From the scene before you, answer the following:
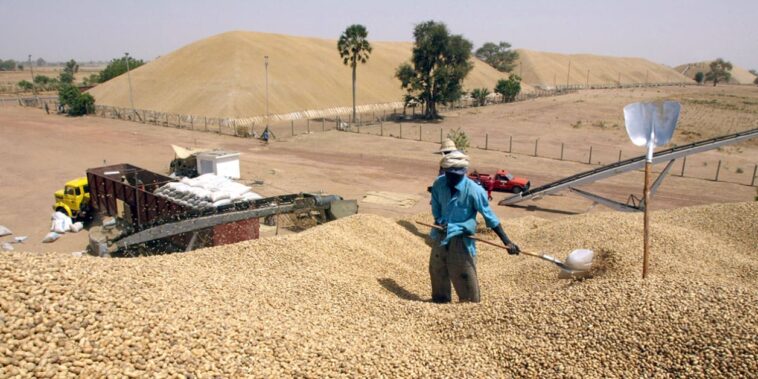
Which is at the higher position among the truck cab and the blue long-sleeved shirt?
the blue long-sleeved shirt

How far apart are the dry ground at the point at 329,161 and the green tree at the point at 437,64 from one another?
15.5ft

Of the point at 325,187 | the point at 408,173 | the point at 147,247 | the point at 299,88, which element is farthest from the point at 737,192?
the point at 299,88

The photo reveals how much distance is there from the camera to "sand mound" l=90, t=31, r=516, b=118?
196 ft

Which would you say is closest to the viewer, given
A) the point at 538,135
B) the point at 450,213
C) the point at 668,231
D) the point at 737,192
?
the point at 450,213

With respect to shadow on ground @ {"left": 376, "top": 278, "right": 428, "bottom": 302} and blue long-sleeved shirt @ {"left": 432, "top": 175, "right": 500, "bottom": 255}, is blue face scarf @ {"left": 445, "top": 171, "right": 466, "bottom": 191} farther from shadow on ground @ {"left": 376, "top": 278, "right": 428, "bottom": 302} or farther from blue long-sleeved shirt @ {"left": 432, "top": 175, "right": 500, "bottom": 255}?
shadow on ground @ {"left": 376, "top": 278, "right": 428, "bottom": 302}

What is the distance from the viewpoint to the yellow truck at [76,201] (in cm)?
1853

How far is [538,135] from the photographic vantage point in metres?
48.2

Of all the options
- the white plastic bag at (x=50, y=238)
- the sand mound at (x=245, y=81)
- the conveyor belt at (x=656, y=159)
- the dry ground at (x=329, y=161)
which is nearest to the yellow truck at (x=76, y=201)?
the dry ground at (x=329, y=161)

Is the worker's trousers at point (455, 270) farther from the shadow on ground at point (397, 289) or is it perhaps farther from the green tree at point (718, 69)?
the green tree at point (718, 69)

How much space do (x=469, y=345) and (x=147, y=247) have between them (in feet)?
34.1

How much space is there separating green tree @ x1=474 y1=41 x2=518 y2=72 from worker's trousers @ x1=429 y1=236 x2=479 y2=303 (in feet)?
496

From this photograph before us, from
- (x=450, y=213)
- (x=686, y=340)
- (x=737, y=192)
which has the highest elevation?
(x=450, y=213)

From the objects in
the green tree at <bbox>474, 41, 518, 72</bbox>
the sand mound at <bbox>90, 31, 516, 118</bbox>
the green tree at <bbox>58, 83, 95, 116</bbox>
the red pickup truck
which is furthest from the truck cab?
the green tree at <bbox>474, 41, 518, 72</bbox>

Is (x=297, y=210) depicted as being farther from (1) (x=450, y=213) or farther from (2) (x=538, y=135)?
(2) (x=538, y=135)
